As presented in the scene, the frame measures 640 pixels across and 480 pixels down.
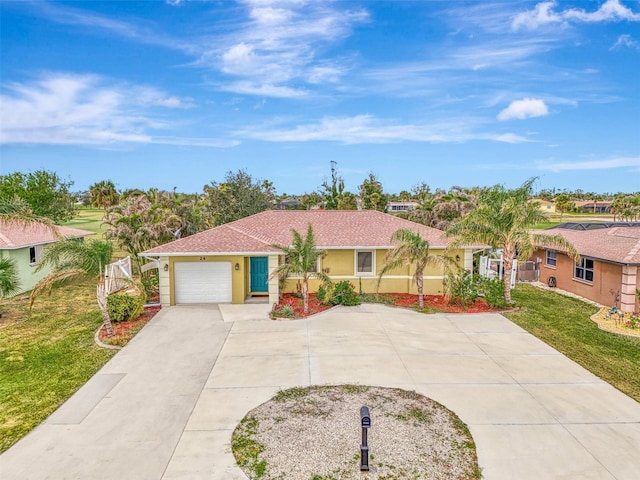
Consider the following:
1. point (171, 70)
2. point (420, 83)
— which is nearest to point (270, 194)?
point (171, 70)

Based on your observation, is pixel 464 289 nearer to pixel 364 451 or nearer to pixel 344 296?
pixel 344 296

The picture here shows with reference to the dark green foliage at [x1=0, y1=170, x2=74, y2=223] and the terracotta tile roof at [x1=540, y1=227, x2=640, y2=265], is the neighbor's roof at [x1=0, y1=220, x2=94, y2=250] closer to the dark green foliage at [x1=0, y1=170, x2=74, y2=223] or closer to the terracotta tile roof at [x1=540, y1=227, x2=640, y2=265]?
the dark green foliage at [x1=0, y1=170, x2=74, y2=223]

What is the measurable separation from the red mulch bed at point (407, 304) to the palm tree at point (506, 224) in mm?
1536

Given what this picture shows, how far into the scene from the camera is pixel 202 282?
53.7 ft

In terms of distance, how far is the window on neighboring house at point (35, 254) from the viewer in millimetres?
20112

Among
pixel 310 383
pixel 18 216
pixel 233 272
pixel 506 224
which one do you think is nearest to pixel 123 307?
pixel 233 272

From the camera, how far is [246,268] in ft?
56.6

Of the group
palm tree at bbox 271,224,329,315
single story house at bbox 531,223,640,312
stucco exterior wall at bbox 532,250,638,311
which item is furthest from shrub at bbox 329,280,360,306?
stucco exterior wall at bbox 532,250,638,311

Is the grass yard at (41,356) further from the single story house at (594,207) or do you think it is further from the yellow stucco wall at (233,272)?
the single story house at (594,207)

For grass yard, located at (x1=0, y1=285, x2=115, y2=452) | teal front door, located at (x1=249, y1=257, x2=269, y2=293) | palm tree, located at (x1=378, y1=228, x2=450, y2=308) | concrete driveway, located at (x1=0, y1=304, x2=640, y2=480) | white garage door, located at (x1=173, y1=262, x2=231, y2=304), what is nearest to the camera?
concrete driveway, located at (x1=0, y1=304, x2=640, y2=480)

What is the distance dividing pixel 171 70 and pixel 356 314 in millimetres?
23786

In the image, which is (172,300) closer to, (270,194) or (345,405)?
(345,405)

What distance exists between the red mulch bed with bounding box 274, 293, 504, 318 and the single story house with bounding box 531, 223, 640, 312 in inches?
189

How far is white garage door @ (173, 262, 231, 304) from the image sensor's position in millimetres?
16281
